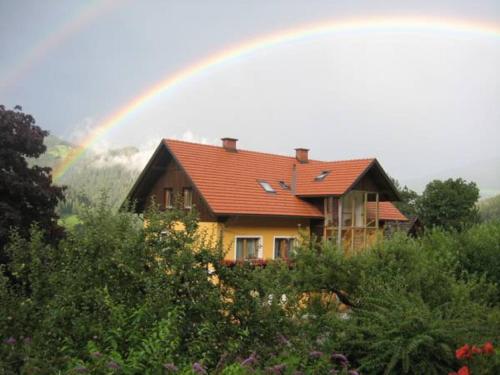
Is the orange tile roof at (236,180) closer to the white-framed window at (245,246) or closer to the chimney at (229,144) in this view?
the chimney at (229,144)

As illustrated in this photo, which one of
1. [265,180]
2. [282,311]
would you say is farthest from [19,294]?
[265,180]

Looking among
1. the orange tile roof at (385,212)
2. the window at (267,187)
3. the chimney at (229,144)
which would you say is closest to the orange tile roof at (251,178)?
the window at (267,187)

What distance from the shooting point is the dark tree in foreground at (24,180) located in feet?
45.9

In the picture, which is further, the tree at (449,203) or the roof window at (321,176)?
the tree at (449,203)

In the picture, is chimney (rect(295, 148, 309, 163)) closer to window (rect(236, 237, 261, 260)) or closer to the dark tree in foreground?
window (rect(236, 237, 261, 260))

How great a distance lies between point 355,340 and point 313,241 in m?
2.81

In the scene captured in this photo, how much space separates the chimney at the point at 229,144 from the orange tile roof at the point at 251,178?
12.5 inches

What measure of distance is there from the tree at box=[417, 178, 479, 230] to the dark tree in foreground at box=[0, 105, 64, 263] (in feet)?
103

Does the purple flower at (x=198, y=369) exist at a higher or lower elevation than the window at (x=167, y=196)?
lower

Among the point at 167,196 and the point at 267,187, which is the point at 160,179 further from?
the point at 267,187

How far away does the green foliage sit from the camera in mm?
5562

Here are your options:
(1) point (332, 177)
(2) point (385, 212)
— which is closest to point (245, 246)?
(1) point (332, 177)

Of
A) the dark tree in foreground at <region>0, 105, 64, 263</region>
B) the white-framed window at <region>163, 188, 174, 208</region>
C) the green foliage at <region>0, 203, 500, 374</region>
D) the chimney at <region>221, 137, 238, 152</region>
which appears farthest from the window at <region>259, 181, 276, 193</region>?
the green foliage at <region>0, 203, 500, 374</region>

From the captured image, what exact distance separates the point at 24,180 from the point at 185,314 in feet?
32.5
